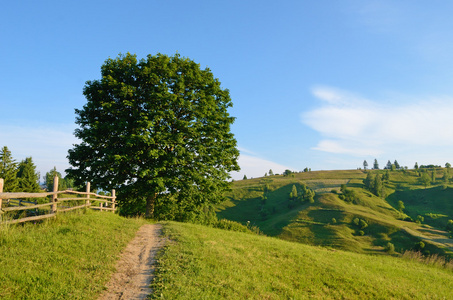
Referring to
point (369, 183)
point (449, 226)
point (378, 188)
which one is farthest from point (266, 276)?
point (369, 183)

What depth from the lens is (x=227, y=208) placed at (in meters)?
125

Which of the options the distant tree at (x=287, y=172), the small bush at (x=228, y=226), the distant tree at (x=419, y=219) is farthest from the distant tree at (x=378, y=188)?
the small bush at (x=228, y=226)

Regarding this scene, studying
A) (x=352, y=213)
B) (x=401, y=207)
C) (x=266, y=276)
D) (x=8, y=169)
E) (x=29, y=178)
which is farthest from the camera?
(x=401, y=207)

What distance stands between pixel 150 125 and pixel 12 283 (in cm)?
1301

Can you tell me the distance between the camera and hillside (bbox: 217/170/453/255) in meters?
82.3

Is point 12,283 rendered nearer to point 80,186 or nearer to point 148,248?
point 148,248

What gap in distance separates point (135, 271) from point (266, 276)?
4.71 metres

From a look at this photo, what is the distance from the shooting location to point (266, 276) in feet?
34.1

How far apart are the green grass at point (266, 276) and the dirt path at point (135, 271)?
0.39m

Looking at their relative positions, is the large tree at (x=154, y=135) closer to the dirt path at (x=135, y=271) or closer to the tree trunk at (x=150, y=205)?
the tree trunk at (x=150, y=205)

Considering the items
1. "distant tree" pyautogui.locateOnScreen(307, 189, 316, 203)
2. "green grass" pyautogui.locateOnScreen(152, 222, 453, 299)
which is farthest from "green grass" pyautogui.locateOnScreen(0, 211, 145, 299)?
"distant tree" pyautogui.locateOnScreen(307, 189, 316, 203)

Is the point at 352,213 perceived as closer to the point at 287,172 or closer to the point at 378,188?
the point at 378,188

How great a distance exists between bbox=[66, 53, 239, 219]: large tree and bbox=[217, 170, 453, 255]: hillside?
2690 inches

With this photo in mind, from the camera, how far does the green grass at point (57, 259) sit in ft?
22.9
